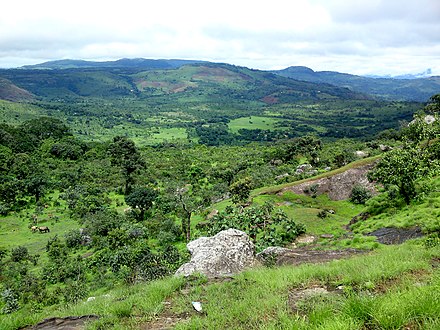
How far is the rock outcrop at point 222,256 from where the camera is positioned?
13523 millimetres

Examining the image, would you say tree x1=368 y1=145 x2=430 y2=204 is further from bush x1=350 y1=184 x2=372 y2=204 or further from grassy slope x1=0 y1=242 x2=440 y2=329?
grassy slope x1=0 y1=242 x2=440 y2=329

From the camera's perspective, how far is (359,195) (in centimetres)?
3666

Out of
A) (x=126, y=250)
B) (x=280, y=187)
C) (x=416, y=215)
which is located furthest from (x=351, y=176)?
(x=126, y=250)

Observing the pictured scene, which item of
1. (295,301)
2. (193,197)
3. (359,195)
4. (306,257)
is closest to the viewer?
(295,301)

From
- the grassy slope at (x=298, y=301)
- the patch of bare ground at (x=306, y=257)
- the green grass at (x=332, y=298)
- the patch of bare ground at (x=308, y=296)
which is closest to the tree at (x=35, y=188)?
the patch of bare ground at (x=306, y=257)

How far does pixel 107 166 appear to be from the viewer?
78625 mm

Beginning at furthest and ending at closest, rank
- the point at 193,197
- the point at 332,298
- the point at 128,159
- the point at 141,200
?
the point at 128,159, the point at 193,197, the point at 141,200, the point at 332,298

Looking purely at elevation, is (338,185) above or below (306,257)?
below

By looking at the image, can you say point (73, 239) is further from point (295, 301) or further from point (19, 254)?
point (295, 301)

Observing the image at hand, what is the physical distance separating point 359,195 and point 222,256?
90.1ft

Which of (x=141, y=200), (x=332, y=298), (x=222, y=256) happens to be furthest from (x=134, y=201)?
(x=332, y=298)

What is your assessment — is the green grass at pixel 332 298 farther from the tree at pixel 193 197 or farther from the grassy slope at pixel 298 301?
the tree at pixel 193 197

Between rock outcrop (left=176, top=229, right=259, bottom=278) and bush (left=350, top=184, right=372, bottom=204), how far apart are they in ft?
82.8

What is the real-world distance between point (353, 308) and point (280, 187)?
3544 centimetres
